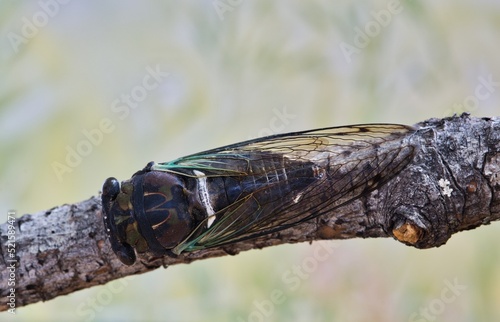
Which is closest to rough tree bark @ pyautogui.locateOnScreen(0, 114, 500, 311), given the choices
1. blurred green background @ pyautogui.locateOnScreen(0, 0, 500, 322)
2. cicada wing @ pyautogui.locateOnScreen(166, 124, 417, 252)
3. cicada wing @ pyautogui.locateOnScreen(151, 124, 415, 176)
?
cicada wing @ pyautogui.locateOnScreen(166, 124, 417, 252)

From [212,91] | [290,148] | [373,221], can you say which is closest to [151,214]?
[290,148]

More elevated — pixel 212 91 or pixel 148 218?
pixel 212 91

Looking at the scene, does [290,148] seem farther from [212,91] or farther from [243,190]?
[212,91]

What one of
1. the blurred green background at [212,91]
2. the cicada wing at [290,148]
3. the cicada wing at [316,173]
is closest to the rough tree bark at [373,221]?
the cicada wing at [316,173]

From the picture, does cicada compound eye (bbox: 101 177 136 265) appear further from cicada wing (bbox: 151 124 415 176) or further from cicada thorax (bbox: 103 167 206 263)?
cicada wing (bbox: 151 124 415 176)

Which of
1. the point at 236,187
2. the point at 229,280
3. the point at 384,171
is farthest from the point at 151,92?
the point at 384,171

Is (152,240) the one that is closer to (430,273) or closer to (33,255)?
(33,255)

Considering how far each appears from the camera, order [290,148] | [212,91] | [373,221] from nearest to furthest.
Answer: [373,221]
[290,148]
[212,91]

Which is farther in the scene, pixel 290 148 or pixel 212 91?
pixel 212 91
